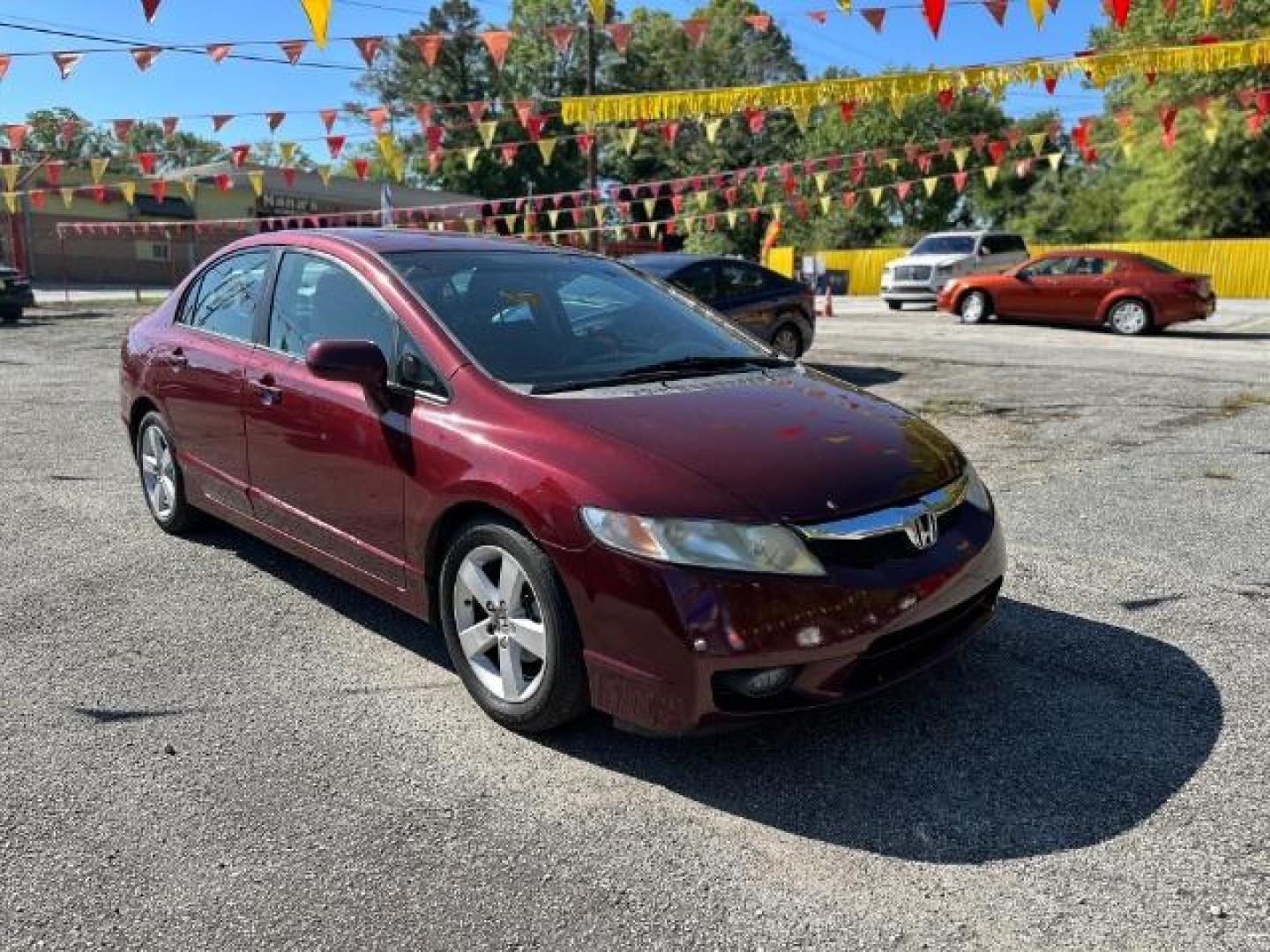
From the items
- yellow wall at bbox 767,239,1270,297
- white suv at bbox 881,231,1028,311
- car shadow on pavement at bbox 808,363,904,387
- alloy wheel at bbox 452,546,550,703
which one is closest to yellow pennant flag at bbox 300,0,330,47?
alloy wheel at bbox 452,546,550,703

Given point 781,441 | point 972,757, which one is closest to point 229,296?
point 781,441

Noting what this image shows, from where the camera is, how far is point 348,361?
135 inches

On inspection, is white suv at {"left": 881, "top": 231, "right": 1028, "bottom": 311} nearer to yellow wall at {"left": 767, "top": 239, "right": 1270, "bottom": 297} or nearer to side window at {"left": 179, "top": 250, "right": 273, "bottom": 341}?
yellow wall at {"left": 767, "top": 239, "right": 1270, "bottom": 297}

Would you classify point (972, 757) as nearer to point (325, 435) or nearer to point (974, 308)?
point (325, 435)

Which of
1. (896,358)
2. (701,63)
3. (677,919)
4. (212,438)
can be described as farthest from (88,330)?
(701,63)

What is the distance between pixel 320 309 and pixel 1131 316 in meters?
15.8

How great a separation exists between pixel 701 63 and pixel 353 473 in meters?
59.2

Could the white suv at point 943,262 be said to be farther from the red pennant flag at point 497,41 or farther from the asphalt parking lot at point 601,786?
the asphalt parking lot at point 601,786

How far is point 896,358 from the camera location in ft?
44.9

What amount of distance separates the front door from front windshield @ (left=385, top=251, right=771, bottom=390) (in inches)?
10.7

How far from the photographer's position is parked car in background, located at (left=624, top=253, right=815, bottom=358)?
34.3 ft

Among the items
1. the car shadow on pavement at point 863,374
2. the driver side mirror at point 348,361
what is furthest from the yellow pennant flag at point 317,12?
the car shadow on pavement at point 863,374

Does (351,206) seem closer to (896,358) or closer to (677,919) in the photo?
(896,358)

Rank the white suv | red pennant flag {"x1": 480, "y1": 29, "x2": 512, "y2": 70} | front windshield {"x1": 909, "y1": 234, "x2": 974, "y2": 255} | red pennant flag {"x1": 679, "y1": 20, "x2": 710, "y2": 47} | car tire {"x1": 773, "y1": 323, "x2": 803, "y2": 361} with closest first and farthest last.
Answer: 1. car tire {"x1": 773, "y1": 323, "x2": 803, "y2": 361}
2. red pennant flag {"x1": 480, "y1": 29, "x2": 512, "y2": 70}
3. red pennant flag {"x1": 679, "y1": 20, "x2": 710, "y2": 47}
4. the white suv
5. front windshield {"x1": 909, "y1": 234, "x2": 974, "y2": 255}
